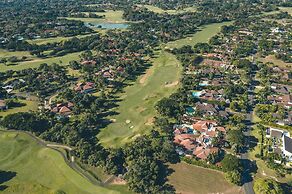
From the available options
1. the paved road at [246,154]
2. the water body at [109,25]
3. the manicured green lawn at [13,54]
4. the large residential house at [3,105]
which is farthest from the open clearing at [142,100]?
the water body at [109,25]

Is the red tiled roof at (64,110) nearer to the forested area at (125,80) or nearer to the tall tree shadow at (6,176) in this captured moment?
the forested area at (125,80)

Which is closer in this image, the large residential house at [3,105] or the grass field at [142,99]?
the grass field at [142,99]

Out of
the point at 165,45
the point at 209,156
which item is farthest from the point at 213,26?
the point at 209,156

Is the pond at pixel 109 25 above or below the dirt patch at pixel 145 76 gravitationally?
below

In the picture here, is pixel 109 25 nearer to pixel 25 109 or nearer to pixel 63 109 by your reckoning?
pixel 25 109

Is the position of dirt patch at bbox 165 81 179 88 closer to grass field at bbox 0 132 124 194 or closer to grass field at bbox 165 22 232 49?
grass field at bbox 165 22 232 49

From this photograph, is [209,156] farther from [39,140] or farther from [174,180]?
[39,140]
